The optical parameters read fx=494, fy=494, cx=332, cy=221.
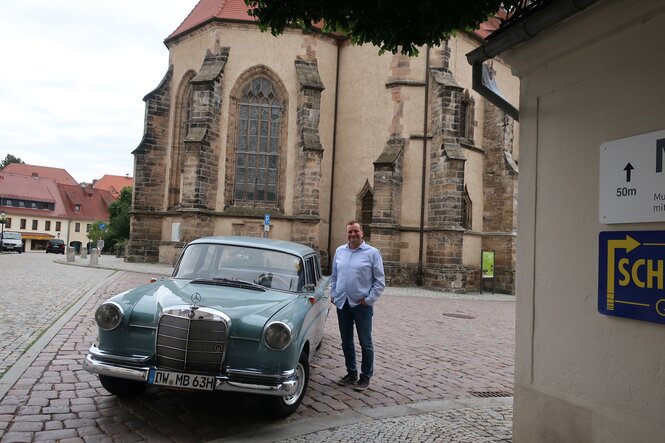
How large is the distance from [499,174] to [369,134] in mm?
5856

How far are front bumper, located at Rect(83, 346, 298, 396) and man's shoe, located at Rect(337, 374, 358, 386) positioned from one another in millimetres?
1489

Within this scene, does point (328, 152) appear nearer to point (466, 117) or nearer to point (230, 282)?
point (466, 117)

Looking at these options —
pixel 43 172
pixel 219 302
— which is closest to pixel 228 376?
pixel 219 302

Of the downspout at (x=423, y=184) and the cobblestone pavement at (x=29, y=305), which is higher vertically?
the downspout at (x=423, y=184)

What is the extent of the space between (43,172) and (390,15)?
8286 cm

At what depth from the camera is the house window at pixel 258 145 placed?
68.7 feet

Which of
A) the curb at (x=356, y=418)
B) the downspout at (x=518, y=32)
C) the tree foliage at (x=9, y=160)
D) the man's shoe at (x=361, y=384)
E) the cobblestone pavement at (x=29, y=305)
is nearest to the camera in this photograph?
the downspout at (x=518, y=32)

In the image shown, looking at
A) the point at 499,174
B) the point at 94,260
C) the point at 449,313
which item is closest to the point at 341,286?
the point at 449,313

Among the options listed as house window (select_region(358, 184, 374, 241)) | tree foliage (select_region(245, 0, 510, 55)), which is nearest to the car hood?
tree foliage (select_region(245, 0, 510, 55))

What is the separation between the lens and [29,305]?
9.70 metres

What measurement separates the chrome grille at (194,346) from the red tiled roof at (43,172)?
3048 inches

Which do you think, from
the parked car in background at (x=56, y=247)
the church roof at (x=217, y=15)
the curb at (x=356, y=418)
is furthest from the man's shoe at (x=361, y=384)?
the parked car in background at (x=56, y=247)

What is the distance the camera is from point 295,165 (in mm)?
20750

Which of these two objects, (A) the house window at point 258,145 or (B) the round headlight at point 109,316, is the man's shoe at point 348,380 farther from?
(A) the house window at point 258,145
